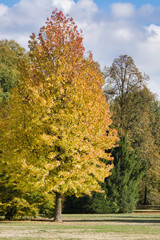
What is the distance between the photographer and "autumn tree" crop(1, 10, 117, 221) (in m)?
16.9

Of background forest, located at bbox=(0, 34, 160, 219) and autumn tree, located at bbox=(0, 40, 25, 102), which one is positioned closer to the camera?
background forest, located at bbox=(0, 34, 160, 219)

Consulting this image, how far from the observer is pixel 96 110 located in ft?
→ 57.8

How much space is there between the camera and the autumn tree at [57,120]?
1686cm

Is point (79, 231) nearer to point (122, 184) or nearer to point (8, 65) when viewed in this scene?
point (122, 184)

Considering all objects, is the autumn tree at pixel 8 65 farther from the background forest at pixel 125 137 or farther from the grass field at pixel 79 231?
the grass field at pixel 79 231

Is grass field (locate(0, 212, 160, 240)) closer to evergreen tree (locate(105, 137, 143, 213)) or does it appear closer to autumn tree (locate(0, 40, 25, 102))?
evergreen tree (locate(105, 137, 143, 213))

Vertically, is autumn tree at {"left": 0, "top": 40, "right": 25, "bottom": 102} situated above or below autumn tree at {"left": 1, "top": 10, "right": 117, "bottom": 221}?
above

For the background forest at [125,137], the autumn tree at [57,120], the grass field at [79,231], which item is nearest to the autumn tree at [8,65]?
the background forest at [125,137]

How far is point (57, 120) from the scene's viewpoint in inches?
702

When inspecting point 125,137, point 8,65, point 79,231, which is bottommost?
point 79,231

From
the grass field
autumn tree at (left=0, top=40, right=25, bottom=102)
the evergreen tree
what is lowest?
the grass field

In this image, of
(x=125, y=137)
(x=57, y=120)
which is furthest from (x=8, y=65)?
(x=57, y=120)

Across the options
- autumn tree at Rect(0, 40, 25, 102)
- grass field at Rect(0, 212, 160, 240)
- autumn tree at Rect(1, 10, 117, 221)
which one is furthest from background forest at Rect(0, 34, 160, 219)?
grass field at Rect(0, 212, 160, 240)

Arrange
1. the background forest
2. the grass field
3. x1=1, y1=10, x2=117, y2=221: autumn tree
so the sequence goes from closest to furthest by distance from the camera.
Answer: the grass field
x1=1, y1=10, x2=117, y2=221: autumn tree
the background forest
